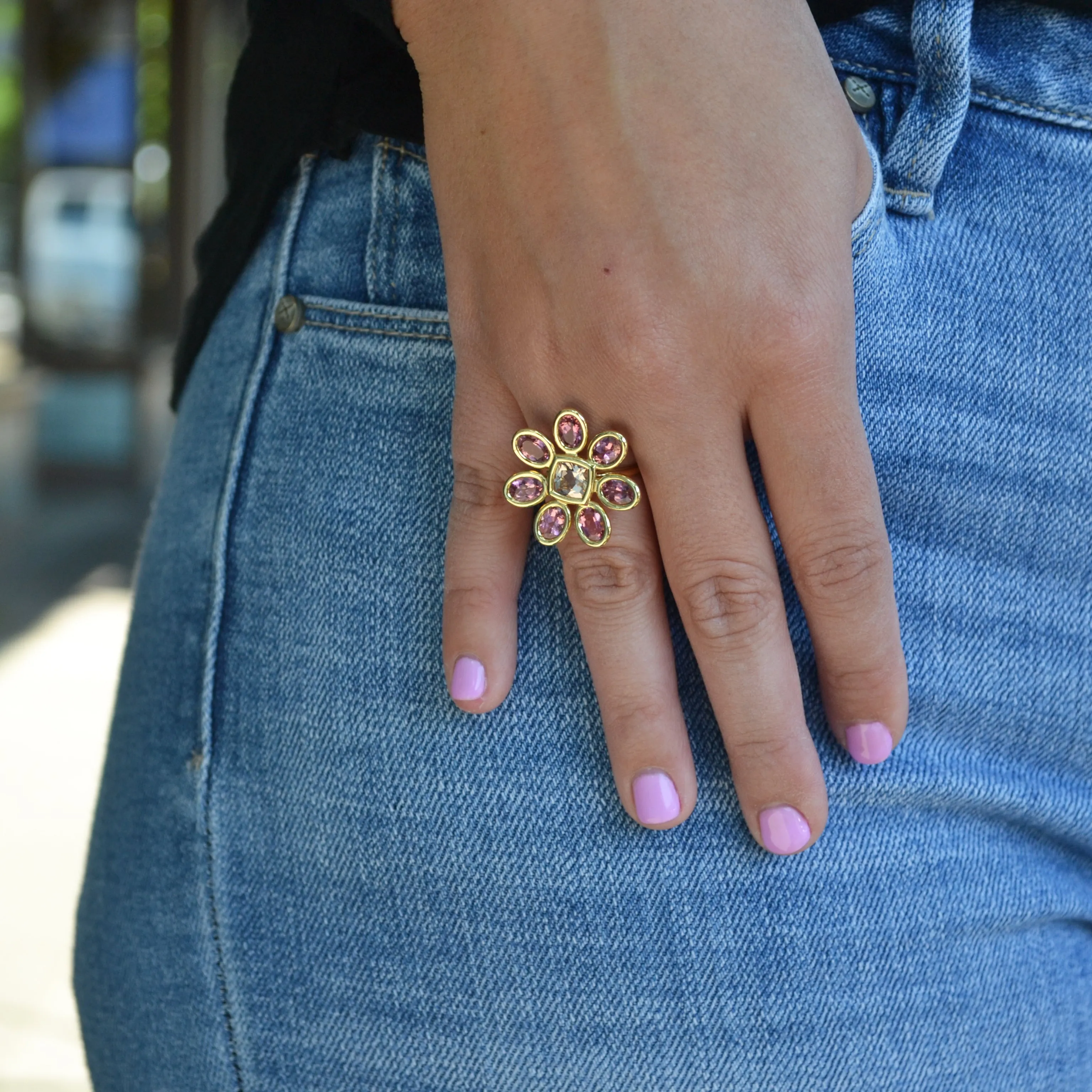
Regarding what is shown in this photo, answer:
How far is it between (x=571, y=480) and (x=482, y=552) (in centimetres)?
9

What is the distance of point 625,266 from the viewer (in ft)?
1.99

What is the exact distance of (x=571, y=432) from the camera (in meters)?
0.66

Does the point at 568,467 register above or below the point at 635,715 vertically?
above

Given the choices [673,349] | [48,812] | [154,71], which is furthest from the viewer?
[154,71]

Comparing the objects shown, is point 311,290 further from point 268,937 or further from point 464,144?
point 268,937

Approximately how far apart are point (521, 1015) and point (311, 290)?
49 centimetres

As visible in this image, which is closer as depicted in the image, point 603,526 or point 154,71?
point 603,526

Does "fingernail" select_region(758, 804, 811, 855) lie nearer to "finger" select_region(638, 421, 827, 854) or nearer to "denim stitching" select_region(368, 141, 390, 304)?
"finger" select_region(638, 421, 827, 854)

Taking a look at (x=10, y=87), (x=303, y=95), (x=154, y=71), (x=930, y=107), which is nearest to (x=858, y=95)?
(x=930, y=107)

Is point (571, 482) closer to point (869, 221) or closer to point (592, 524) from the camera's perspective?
point (592, 524)

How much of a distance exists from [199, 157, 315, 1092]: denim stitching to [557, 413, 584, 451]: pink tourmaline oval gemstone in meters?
0.24

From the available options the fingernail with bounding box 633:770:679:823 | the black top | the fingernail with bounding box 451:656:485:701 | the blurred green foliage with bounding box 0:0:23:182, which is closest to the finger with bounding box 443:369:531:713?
the fingernail with bounding box 451:656:485:701

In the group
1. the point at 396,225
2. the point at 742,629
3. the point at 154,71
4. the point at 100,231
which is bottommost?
the point at 100,231

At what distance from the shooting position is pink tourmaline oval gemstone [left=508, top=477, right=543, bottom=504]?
67 centimetres
